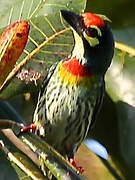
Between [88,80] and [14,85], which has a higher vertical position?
[14,85]

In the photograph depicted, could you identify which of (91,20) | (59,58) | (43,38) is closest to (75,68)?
(59,58)

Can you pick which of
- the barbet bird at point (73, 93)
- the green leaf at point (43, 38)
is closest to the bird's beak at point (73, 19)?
the green leaf at point (43, 38)

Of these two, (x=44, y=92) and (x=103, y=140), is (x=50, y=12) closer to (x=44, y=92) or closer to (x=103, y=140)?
(x=44, y=92)

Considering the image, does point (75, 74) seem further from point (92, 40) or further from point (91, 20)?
point (91, 20)

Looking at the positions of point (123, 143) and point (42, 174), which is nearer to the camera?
point (42, 174)

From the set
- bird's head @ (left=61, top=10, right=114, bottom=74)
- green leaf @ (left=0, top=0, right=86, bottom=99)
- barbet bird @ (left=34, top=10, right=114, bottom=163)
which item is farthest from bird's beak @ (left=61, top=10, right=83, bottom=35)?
barbet bird @ (left=34, top=10, right=114, bottom=163)

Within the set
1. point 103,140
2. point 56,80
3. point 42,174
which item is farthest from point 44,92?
point 42,174

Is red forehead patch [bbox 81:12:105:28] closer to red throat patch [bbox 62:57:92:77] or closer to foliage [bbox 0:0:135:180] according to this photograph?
foliage [bbox 0:0:135:180]

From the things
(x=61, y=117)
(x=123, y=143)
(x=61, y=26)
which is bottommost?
(x=123, y=143)
